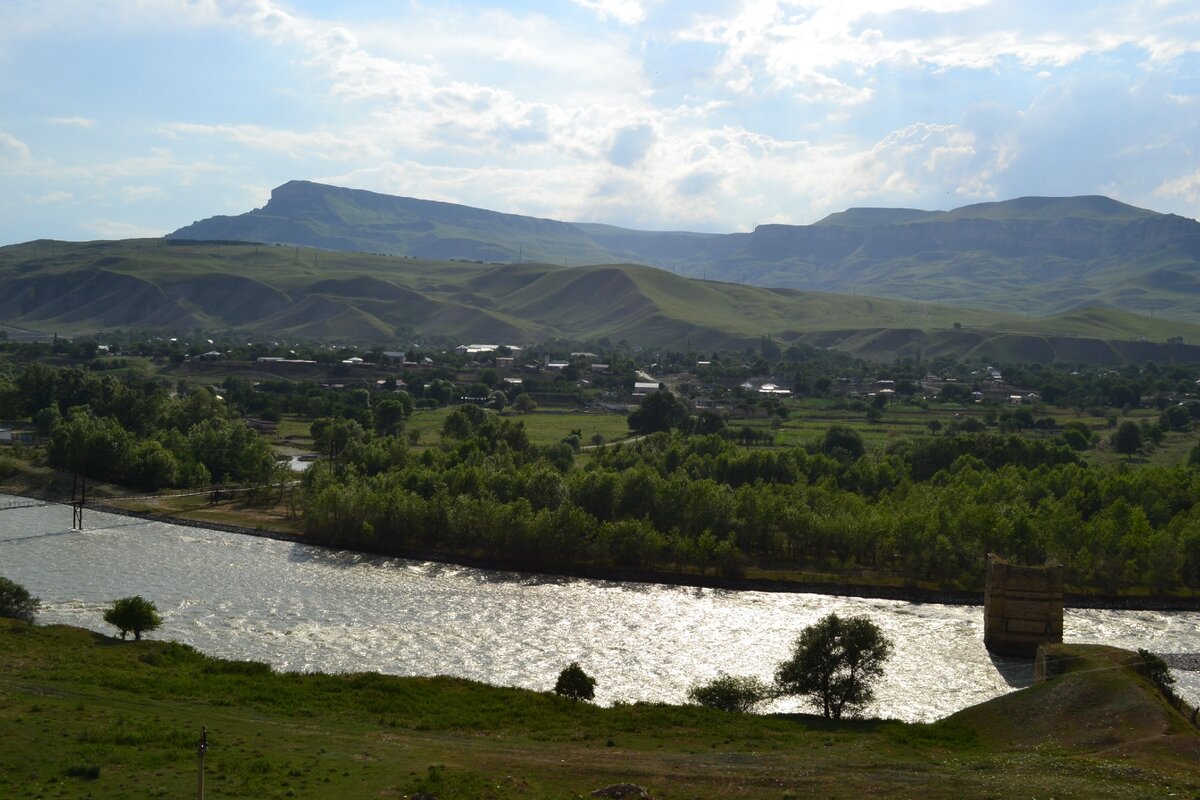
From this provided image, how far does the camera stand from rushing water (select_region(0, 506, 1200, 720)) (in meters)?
40.8

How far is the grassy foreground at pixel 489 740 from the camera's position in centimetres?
2431

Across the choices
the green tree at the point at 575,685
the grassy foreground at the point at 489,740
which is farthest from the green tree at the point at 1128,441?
the green tree at the point at 575,685

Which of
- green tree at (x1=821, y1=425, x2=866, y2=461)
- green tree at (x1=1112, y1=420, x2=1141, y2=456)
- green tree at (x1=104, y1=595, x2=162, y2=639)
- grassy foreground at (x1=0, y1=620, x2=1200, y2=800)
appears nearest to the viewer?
grassy foreground at (x1=0, y1=620, x2=1200, y2=800)

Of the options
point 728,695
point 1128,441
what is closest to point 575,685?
point 728,695

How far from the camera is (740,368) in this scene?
174m

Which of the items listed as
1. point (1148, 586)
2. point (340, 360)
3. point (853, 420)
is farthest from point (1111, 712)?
point (340, 360)

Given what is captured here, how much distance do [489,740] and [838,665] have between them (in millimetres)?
11781

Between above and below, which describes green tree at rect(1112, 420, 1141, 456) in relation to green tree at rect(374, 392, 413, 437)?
above

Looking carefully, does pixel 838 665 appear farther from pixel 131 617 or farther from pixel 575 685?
pixel 131 617

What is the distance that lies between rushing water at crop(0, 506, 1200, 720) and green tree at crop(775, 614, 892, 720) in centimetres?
185

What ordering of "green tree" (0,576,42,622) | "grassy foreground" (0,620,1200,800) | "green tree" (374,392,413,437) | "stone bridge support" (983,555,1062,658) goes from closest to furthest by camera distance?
"grassy foreground" (0,620,1200,800) < "green tree" (0,576,42,622) < "stone bridge support" (983,555,1062,658) < "green tree" (374,392,413,437)

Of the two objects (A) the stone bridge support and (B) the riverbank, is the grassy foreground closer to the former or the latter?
(A) the stone bridge support

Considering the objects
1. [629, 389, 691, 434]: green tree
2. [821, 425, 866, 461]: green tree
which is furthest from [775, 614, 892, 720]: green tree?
[629, 389, 691, 434]: green tree

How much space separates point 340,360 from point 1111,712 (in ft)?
444
